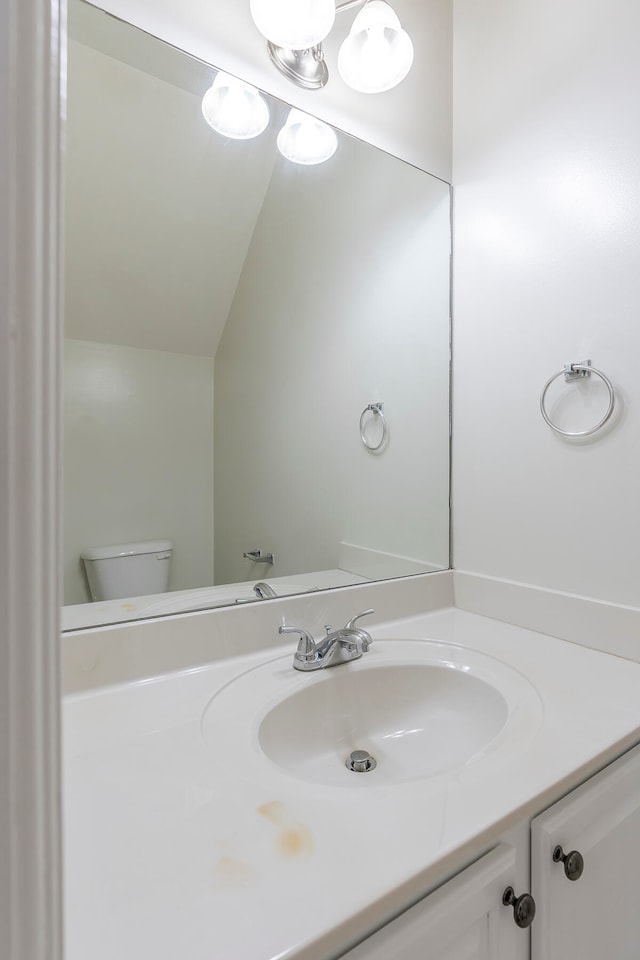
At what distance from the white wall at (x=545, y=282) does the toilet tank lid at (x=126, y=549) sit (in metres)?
0.82

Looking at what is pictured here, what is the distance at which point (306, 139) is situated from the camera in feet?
4.05

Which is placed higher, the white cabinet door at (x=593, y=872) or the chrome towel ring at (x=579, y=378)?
the chrome towel ring at (x=579, y=378)

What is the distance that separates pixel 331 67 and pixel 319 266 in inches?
17.4

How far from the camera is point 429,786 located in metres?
0.66

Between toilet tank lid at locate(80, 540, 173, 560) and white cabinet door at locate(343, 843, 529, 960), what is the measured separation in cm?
75

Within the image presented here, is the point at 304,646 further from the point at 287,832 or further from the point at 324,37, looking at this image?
the point at 324,37

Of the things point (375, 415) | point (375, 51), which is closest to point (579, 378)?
point (375, 415)

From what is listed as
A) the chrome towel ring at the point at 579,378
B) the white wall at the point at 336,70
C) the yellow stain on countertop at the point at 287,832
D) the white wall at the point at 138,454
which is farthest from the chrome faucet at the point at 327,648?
the white wall at the point at 336,70

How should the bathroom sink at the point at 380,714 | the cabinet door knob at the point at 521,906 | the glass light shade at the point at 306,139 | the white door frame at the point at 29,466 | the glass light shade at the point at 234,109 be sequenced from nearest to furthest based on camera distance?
1. the white door frame at the point at 29,466
2. the cabinet door knob at the point at 521,906
3. the bathroom sink at the point at 380,714
4. the glass light shade at the point at 234,109
5. the glass light shade at the point at 306,139

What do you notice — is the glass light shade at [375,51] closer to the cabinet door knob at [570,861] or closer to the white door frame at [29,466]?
the white door frame at [29,466]

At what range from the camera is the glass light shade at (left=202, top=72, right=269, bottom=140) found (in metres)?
1.08

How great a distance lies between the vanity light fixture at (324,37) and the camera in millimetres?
1054

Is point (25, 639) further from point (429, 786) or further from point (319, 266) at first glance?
point (319, 266)

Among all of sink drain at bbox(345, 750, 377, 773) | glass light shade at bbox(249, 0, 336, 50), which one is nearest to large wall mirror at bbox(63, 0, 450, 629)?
glass light shade at bbox(249, 0, 336, 50)
